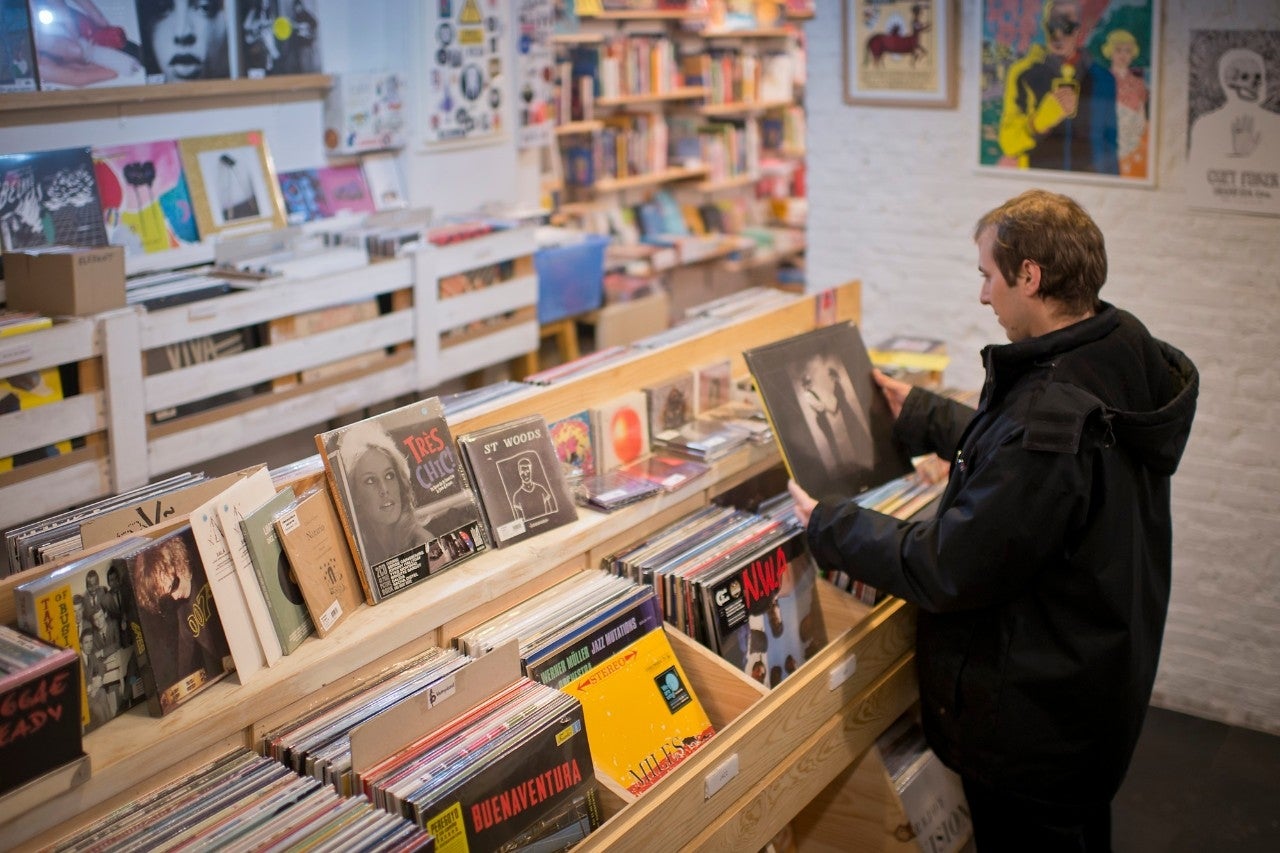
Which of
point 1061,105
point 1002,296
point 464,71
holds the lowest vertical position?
point 1002,296

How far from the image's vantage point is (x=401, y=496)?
2.20 metres

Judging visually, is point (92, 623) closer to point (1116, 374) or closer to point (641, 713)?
point (641, 713)

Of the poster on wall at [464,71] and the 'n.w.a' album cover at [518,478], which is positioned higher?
the poster on wall at [464,71]

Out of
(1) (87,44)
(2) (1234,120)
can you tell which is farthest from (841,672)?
(1) (87,44)

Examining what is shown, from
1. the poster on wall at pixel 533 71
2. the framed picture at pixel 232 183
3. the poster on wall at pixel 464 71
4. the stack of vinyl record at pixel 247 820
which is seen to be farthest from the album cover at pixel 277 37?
the stack of vinyl record at pixel 247 820

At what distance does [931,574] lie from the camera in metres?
2.18

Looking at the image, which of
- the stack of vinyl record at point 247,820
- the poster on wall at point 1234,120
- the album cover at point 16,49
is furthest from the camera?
the album cover at point 16,49

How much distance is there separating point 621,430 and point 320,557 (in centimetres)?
87

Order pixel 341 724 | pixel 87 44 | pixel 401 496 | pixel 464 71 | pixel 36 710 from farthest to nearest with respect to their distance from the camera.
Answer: pixel 464 71
pixel 87 44
pixel 401 496
pixel 341 724
pixel 36 710

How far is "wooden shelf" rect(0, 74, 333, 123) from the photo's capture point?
12.2 feet

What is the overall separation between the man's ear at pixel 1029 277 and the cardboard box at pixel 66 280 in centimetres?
246

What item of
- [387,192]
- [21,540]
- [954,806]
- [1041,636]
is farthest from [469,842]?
[387,192]

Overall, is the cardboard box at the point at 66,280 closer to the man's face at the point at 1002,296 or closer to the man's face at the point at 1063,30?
the man's face at the point at 1002,296

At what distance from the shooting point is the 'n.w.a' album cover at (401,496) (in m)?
2.12
